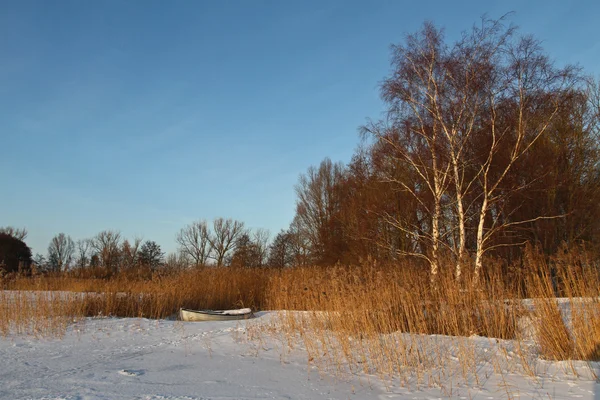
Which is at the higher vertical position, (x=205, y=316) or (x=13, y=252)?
(x=13, y=252)

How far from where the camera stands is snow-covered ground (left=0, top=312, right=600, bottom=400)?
4043 mm

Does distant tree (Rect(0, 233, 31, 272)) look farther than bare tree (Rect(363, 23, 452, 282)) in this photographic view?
Yes

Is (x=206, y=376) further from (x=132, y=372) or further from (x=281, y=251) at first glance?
(x=281, y=251)

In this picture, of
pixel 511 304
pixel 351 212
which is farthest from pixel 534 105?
pixel 351 212

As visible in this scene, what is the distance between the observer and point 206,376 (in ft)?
15.7

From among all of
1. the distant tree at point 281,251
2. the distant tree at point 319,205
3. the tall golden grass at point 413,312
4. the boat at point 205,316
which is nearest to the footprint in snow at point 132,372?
the tall golden grass at point 413,312

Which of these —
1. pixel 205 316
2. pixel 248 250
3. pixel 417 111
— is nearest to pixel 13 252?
pixel 248 250

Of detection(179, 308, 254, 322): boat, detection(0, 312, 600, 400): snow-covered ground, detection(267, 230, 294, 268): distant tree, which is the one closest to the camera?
detection(0, 312, 600, 400): snow-covered ground

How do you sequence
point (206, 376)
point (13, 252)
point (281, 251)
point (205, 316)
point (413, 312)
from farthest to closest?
point (281, 251) < point (13, 252) < point (205, 316) < point (413, 312) < point (206, 376)

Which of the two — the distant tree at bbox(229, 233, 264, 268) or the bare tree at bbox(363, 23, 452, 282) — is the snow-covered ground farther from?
the distant tree at bbox(229, 233, 264, 268)

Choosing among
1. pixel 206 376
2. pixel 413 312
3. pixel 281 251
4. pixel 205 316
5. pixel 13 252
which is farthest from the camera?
pixel 281 251

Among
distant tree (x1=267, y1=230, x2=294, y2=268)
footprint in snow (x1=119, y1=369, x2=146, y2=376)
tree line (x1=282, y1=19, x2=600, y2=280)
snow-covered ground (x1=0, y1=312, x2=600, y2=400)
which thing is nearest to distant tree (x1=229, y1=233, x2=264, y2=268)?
distant tree (x1=267, y1=230, x2=294, y2=268)

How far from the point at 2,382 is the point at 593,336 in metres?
6.48

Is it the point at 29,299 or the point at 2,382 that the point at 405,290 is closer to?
the point at 2,382
